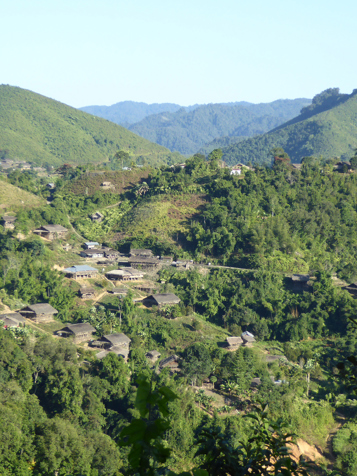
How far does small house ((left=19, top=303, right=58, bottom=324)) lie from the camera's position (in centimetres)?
3275

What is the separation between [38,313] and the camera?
32625 mm

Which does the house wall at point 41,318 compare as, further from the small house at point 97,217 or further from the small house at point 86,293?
the small house at point 97,217

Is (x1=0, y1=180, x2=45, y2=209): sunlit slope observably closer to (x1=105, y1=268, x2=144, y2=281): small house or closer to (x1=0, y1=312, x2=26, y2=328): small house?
(x1=105, y1=268, x2=144, y2=281): small house

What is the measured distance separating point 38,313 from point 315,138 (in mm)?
108213

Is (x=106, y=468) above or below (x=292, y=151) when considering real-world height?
below

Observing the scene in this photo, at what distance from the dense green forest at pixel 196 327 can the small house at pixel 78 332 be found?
1.02m

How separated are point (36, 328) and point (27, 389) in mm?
8865

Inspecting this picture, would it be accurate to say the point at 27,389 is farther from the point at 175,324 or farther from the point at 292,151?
the point at 292,151

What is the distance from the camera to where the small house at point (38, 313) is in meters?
32.8

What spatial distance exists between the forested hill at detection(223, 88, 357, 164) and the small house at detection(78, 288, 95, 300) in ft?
294

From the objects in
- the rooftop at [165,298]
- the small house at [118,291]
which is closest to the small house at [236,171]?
the rooftop at [165,298]

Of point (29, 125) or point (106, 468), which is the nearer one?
point (106, 468)

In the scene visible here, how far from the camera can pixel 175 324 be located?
34969 mm

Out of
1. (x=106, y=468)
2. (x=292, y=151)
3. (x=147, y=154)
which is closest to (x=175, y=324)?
(x=106, y=468)
